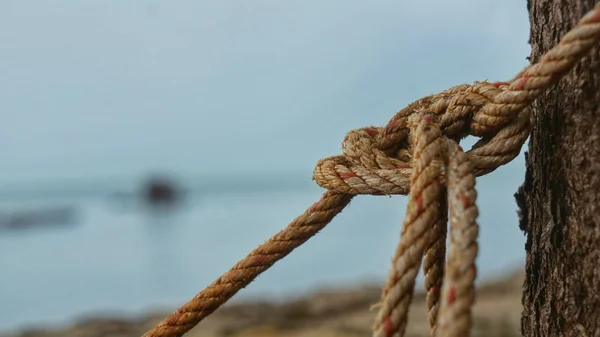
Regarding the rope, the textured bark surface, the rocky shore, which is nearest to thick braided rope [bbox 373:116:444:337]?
the rope

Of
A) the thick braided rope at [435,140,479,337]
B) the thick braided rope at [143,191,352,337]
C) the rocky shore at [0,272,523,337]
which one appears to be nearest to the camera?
the thick braided rope at [435,140,479,337]

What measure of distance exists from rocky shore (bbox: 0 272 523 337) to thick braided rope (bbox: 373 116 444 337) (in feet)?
6.44

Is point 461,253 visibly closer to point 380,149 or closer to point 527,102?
point 527,102

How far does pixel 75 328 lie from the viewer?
3.84 metres

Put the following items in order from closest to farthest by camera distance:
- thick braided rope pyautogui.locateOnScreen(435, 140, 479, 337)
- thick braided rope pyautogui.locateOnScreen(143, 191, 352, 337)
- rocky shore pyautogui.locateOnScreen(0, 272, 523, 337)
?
thick braided rope pyautogui.locateOnScreen(435, 140, 479, 337), thick braided rope pyautogui.locateOnScreen(143, 191, 352, 337), rocky shore pyautogui.locateOnScreen(0, 272, 523, 337)

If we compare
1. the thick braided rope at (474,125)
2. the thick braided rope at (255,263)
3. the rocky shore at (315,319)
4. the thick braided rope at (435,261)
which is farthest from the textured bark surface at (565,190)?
the rocky shore at (315,319)

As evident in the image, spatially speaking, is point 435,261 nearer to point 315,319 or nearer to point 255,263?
point 255,263

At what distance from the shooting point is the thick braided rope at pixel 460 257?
0.77m

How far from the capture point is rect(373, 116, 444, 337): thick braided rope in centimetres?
83

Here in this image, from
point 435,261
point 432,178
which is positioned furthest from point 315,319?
point 432,178

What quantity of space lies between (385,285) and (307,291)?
3.97m

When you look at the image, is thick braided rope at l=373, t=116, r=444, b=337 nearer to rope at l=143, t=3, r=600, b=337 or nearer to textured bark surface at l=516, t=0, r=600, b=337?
rope at l=143, t=3, r=600, b=337

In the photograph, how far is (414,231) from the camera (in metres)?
0.86

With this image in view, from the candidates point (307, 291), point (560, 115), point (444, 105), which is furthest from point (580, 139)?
point (307, 291)
